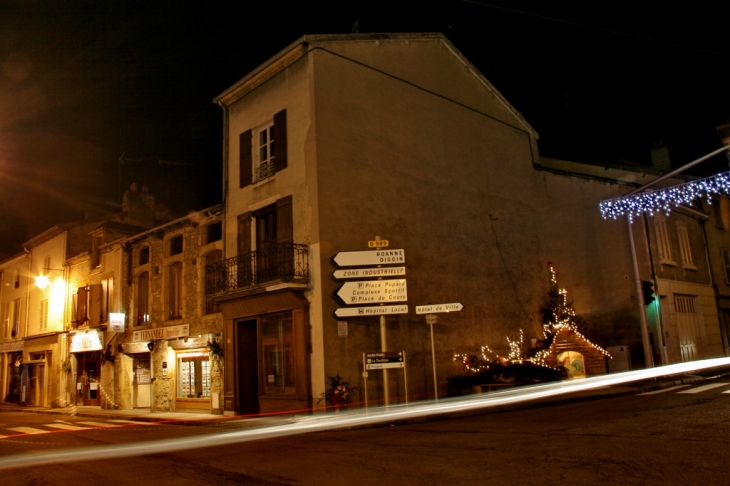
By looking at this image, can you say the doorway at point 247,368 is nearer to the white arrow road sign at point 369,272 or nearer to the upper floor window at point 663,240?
the white arrow road sign at point 369,272

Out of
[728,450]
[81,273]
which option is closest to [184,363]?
[81,273]

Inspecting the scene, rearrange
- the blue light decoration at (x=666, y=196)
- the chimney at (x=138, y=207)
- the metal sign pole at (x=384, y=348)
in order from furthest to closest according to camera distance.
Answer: the chimney at (x=138, y=207) < the blue light decoration at (x=666, y=196) < the metal sign pole at (x=384, y=348)

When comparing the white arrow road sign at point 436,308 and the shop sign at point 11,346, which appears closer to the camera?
the white arrow road sign at point 436,308

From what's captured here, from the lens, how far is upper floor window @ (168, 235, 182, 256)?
2094cm

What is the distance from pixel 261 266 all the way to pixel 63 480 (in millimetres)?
9827

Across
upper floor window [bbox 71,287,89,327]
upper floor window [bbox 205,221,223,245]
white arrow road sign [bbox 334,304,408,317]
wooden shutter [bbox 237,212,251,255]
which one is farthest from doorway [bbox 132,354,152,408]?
white arrow road sign [bbox 334,304,408,317]

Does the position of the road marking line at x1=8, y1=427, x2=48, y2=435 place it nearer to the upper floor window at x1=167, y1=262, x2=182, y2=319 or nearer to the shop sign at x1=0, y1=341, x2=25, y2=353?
the upper floor window at x1=167, y1=262, x2=182, y2=319

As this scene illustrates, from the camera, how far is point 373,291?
50.1 ft

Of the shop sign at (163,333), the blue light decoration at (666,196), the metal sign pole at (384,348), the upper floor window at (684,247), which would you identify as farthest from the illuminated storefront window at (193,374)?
the upper floor window at (684,247)

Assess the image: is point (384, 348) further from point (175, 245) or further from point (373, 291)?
point (175, 245)

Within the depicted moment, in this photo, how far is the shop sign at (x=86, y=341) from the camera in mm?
24377

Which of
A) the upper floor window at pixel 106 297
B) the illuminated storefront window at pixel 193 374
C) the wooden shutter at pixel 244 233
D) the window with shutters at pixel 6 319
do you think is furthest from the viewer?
the window with shutters at pixel 6 319

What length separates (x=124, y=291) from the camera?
23.1 metres

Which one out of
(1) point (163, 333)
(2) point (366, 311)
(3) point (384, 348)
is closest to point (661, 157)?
(2) point (366, 311)
